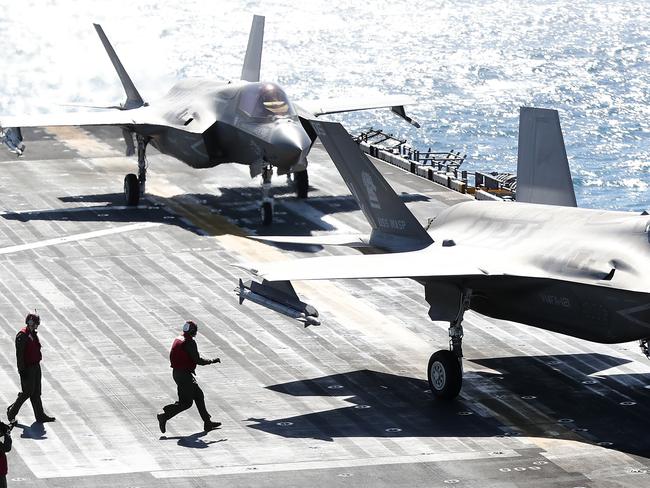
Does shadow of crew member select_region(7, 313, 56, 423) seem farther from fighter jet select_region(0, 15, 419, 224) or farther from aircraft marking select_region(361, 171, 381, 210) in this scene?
fighter jet select_region(0, 15, 419, 224)

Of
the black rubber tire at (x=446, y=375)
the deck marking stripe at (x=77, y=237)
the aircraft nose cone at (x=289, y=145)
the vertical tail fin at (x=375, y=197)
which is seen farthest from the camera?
the aircraft nose cone at (x=289, y=145)

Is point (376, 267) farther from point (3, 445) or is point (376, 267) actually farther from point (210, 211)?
point (210, 211)

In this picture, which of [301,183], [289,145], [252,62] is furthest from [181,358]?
[252,62]

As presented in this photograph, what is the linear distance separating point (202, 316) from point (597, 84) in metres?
85.4

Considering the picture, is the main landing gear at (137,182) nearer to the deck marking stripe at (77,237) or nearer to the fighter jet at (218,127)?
the fighter jet at (218,127)

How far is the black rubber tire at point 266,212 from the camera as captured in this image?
1663 inches

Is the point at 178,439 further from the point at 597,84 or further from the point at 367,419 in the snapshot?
the point at 597,84

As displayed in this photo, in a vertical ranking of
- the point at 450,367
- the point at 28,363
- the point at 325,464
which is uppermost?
the point at 450,367

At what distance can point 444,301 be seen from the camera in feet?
89.8

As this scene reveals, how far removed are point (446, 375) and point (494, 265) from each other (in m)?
2.22

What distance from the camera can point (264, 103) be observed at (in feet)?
141

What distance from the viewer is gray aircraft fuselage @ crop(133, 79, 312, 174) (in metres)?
42.2

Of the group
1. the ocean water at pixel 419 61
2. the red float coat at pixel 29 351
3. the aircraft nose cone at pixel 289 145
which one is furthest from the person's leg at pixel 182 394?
the ocean water at pixel 419 61

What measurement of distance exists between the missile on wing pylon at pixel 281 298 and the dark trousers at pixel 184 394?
244cm
